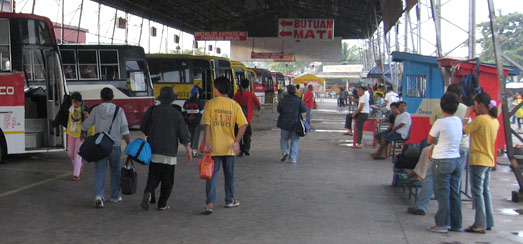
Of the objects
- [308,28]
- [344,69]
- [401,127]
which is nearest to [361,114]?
[401,127]

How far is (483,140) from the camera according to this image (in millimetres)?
6152

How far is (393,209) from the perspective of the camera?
23.9 ft

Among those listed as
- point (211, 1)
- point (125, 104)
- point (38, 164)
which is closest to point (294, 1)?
point (211, 1)

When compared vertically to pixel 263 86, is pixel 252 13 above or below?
above

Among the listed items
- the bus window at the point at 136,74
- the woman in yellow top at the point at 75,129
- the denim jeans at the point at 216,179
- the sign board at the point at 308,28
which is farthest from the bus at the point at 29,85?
the sign board at the point at 308,28

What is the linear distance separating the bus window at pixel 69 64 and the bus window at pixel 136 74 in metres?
1.63

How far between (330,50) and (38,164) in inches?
1528

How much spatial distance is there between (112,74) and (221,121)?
11.7 metres

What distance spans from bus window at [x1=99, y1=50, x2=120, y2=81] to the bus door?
5.59m

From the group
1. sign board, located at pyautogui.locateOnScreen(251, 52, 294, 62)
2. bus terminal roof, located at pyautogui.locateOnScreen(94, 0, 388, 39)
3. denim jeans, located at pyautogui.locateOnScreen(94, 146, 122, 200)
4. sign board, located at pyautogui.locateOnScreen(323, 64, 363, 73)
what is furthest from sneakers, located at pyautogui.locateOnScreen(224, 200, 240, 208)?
sign board, located at pyautogui.locateOnScreen(323, 64, 363, 73)

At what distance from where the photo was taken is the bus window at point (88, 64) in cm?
1700

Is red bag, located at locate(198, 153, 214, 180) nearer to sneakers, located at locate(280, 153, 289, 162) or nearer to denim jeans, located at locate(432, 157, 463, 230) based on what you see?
denim jeans, located at locate(432, 157, 463, 230)

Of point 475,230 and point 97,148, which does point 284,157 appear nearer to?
point 97,148

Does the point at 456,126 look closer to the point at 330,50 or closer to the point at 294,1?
the point at 294,1
